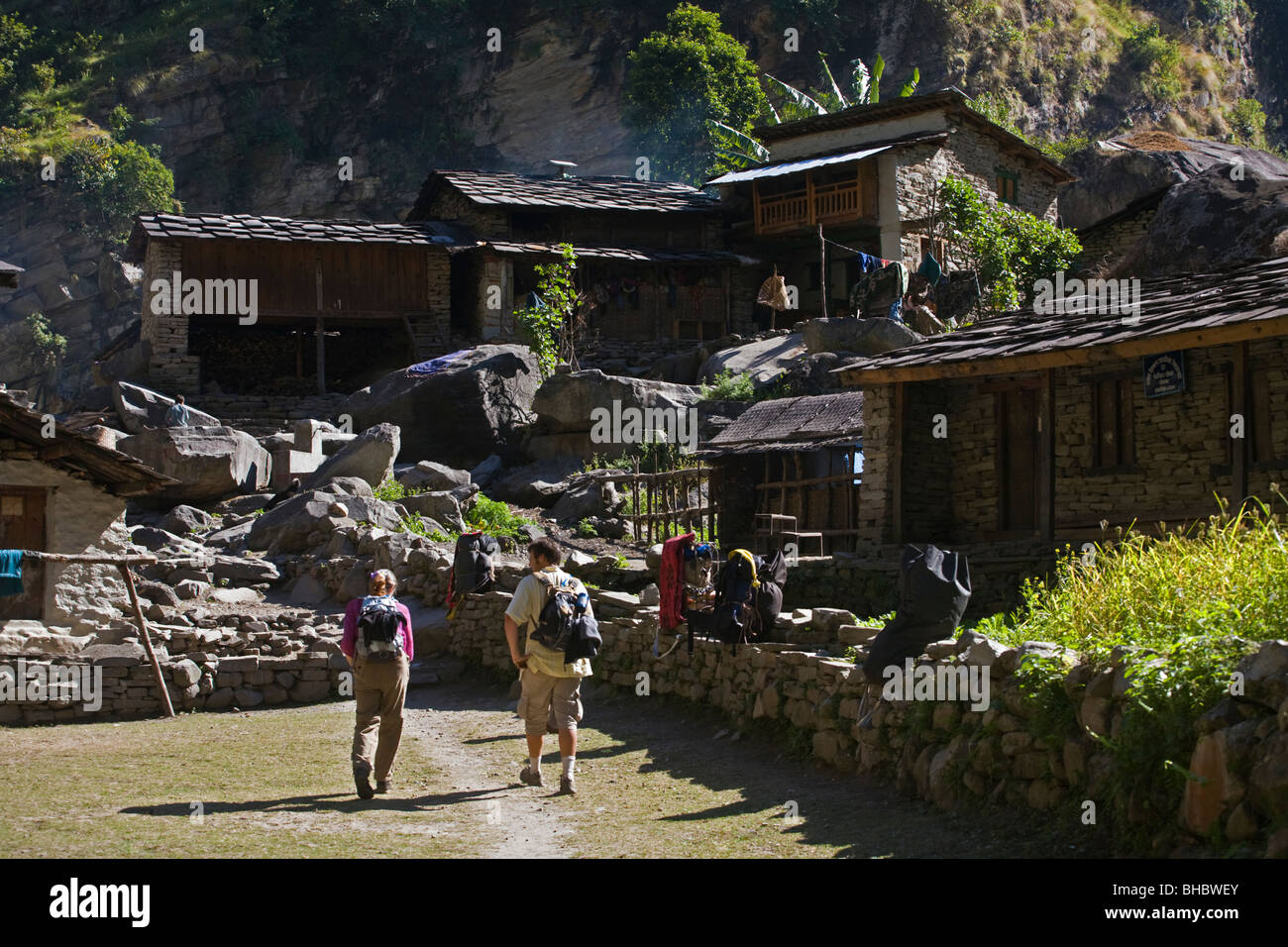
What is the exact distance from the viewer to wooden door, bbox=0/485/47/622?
15.4 m

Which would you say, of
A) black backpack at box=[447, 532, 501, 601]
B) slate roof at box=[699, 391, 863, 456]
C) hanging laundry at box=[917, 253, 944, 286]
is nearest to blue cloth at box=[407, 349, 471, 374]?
slate roof at box=[699, 391, 863, 456]

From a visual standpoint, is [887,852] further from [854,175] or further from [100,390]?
[854,175]

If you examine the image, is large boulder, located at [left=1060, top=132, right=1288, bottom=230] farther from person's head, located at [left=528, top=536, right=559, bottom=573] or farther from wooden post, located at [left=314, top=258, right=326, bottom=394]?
person's head, located at [left=528, top=536, right=559, bottom=573]

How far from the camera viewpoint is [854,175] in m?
35.6

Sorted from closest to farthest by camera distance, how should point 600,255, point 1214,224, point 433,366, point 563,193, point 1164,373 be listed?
point 1164,373 → point 1214,224 → point 433,366 → point 600,255 → point 563,193

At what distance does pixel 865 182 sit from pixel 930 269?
378 cm

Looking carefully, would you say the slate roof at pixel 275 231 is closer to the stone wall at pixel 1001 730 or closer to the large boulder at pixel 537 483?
the large boulder at pixel 537 483

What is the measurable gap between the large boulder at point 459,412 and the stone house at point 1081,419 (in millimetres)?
11796

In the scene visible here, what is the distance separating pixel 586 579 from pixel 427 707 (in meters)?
3.45

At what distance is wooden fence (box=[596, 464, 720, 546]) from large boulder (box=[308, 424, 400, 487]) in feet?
13.8

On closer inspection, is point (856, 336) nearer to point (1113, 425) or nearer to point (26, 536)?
point (1113, 425)

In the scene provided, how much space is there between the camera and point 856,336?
90.5 feet

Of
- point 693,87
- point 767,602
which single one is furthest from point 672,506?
point 693,87

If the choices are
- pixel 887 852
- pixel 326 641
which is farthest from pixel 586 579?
pixel 887 852
